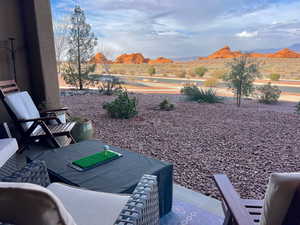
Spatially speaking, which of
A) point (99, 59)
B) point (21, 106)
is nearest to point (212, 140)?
point (21, 106)

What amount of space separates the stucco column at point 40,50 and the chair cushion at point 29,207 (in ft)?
11.5

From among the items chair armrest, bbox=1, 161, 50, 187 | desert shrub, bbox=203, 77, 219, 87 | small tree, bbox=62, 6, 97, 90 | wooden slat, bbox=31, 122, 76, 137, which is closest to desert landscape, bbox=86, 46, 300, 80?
desert shrub, bbox=203, 77, 219, 87

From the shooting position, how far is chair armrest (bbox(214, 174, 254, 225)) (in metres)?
1.10

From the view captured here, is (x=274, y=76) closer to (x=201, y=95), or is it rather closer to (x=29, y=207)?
(x=201, y=95)

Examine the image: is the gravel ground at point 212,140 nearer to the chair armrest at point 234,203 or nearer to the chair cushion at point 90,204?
the chair armrest at point 234,203

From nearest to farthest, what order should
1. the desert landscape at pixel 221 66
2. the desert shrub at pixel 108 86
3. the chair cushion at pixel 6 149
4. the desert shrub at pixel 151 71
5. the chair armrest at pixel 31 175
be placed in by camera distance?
the chair armrest at pixel 31 175 → the chair cushion at pixel 6 149 → the desert shrub at pixel 108 86 → the desert landscape at pixel 221 66 → the desert shrub at pixel 151 71

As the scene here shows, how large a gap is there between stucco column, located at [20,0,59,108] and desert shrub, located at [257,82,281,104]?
637 cm

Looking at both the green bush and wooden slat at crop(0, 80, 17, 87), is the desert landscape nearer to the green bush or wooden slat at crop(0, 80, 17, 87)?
the green bush

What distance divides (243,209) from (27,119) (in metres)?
2.82

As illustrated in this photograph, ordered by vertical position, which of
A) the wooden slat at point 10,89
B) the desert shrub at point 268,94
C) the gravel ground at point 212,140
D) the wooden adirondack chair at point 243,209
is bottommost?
the gravel ground at point 212,140

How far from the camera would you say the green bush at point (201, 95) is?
7.34 m

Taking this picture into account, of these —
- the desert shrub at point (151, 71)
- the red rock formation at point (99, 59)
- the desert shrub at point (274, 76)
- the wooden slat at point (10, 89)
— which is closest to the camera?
the wooden slat at point (10, 89)

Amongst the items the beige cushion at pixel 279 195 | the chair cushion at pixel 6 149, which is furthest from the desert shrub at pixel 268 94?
the beige cushion at pixel 279 195

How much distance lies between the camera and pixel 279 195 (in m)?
0.73
